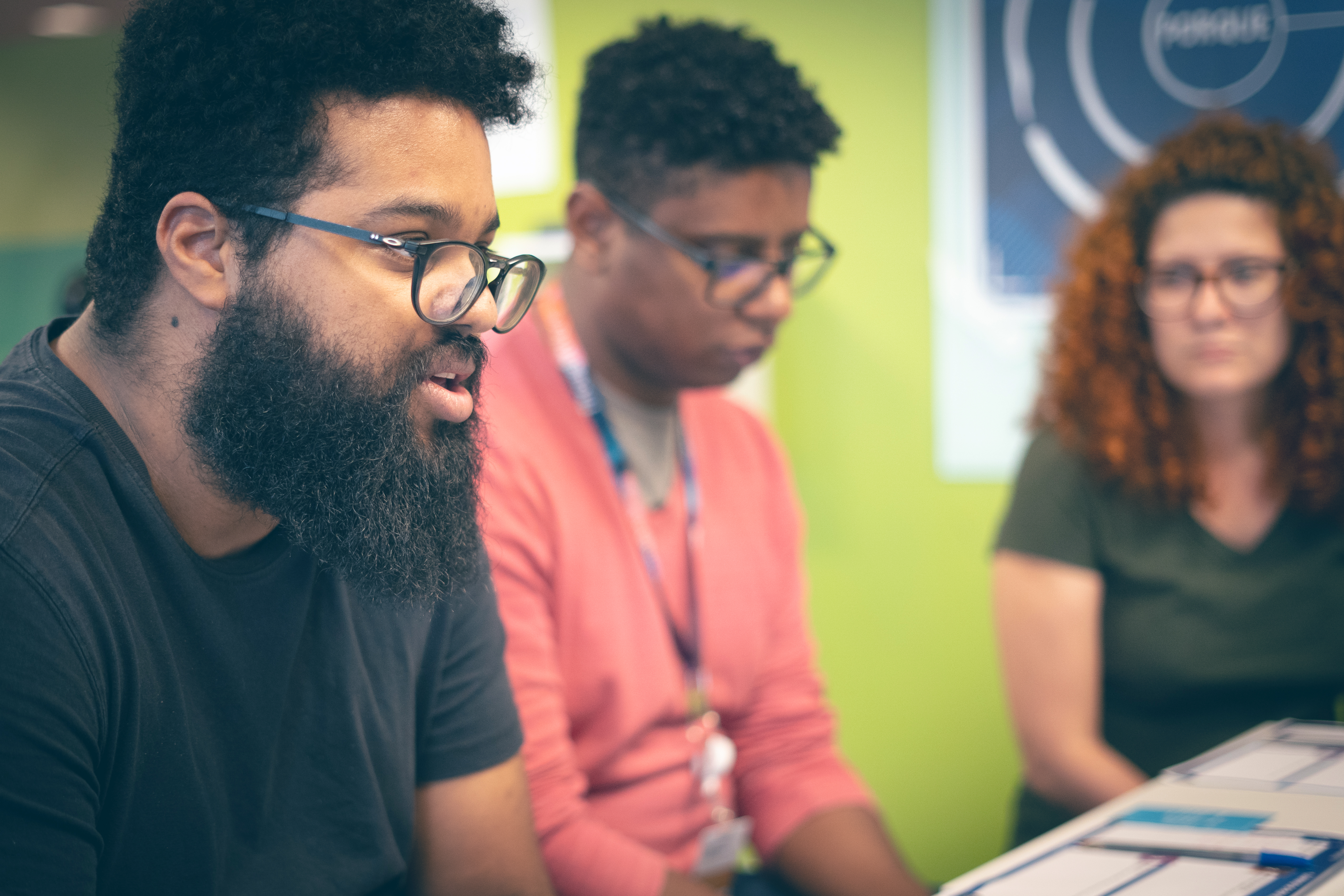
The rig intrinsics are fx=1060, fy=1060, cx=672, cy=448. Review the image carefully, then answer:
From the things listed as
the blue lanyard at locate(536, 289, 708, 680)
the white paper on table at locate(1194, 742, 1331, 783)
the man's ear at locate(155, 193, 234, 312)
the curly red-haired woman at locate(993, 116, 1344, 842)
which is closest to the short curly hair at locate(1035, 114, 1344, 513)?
the curly red-haired woman at locate(993, 116, 1344, 842)

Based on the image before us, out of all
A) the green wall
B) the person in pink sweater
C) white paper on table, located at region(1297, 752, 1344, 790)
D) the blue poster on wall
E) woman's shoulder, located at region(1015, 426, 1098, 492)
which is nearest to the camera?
white paper on table, located at region(1297, 752, 1344, 790)

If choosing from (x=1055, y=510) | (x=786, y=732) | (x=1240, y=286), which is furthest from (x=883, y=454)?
(x=786, y=732)

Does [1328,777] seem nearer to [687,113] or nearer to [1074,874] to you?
[1074,874]

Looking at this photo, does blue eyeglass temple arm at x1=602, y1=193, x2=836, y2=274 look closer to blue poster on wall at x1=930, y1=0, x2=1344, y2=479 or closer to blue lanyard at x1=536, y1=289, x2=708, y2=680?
blue lanyard at x1=536, y1=289, x2=708, y2=680

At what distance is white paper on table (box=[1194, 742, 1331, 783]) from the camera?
4.50 feet

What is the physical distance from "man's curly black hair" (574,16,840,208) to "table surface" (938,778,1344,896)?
1035mm

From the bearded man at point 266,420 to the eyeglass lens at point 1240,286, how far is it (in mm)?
1332

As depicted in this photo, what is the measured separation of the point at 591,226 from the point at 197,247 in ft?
2.63

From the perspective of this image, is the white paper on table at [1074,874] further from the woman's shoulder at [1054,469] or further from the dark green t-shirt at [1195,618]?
the woman's shoulder at [1054,469]

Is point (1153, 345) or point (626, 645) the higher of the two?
point (1153, 345)

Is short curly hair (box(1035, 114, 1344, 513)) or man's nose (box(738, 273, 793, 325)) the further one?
short curly hair (box(1035, 114, 1344, 513))

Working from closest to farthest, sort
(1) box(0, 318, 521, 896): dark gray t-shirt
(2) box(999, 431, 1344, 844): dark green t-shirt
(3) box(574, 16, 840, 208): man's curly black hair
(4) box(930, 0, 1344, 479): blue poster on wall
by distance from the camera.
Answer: (1) box(0, 318, 521, 896): dark gray t-shirt → (3) box(574, 16, 840, 208): man's curly black hair → (2) box(999, 431, 1344, 844): dark green t-shirt → (4) box(930, 0, 1344, 479): blue poster on wall

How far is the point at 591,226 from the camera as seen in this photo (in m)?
1.74

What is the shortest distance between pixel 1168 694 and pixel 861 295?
56.3 inches
